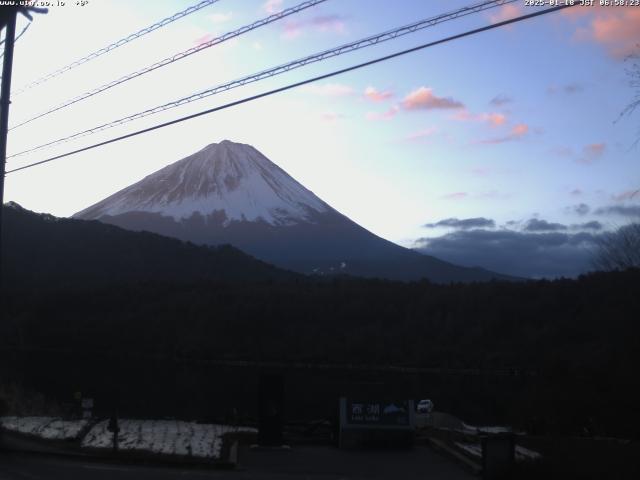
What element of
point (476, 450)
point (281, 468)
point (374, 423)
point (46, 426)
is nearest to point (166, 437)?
point (46, 426)

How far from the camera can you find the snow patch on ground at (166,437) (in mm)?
20209

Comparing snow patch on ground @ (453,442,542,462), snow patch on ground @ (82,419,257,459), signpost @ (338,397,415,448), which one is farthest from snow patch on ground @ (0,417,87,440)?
snow patch on ground @ (453,442,542,462)

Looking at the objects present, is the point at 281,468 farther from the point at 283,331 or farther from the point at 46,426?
the point at 283,331

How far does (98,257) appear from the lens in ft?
488

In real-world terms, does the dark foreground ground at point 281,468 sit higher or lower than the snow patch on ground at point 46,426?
lower

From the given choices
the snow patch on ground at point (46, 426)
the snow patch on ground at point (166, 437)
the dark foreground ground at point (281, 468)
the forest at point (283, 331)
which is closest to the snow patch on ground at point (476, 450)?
the dark foreground ground at point (281, 468)

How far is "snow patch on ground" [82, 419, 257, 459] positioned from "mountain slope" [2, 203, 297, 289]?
10297 centimetres

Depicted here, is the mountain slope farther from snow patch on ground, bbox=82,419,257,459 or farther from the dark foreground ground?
the dark foreground ground

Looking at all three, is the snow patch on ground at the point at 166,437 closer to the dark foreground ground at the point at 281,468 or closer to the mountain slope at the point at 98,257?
the dark foreground ground at the point at 281,468

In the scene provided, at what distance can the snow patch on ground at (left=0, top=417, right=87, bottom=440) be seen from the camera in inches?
861

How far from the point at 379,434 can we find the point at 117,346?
8966 cm

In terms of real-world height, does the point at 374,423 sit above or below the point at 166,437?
above

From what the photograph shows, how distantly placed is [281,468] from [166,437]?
4.42 meters

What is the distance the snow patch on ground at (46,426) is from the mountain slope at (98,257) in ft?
334
